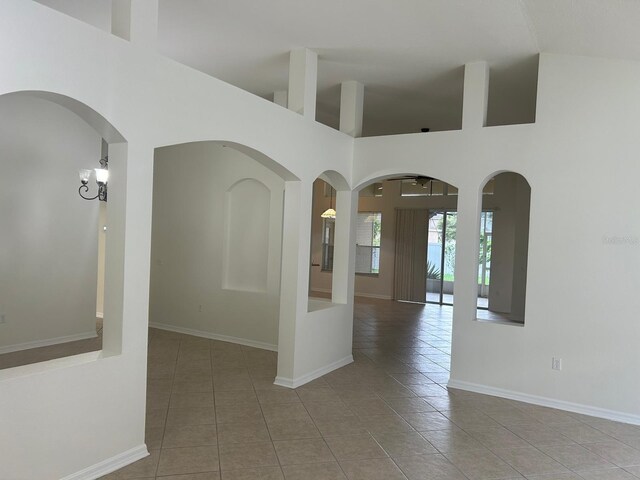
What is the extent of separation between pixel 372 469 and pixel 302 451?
55 centimetres

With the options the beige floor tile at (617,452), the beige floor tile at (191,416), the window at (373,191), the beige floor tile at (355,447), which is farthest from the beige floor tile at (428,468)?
the window at (373,191)

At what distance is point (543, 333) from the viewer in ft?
16.6

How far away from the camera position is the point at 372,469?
3.53 metres

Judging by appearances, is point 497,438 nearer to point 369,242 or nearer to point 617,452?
point 617,452

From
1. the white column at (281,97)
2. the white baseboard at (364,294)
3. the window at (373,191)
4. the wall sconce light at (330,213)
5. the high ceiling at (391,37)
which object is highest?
the high ceiling at (391,37)

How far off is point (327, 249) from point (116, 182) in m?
10.6

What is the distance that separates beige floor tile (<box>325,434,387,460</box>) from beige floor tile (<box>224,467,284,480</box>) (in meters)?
0.52

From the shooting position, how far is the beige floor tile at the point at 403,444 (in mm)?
3830

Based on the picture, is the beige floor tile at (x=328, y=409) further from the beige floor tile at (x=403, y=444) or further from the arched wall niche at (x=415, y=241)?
the arched wall niche at (x=415, y=241)

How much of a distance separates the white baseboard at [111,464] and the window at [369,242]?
9834 millimetres

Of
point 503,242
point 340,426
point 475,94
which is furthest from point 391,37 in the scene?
point 503,242

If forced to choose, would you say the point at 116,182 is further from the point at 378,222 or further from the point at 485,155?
the point at 378,222

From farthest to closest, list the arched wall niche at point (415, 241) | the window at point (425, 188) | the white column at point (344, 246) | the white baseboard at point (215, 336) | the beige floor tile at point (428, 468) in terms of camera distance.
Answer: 1. the arched wall niche at point (415, 241)
2. the window at point (425, 188)
3. the white baseboard at point (215, 336)
4. the white column at point (344, 246)
5. the beige floor tile at point (428, 468)

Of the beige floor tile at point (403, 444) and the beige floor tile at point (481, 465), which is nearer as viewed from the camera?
the beige floor tile at point (481, 465)
